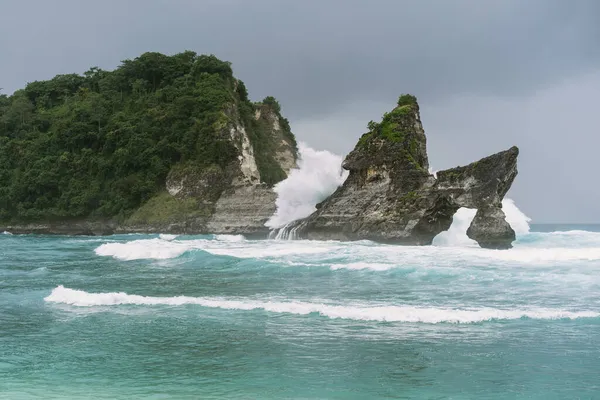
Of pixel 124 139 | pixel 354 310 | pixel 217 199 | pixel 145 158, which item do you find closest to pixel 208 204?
pixel 217 199

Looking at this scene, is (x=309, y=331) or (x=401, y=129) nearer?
(x=309, y=331)

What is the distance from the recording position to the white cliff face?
5394cm

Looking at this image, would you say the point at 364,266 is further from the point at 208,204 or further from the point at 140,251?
the point at 208,204

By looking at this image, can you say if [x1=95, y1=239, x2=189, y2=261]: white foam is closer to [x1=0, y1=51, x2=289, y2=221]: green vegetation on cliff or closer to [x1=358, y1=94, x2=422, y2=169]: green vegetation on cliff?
[x1=358, y1=94, x2=422, y2=169]: green vegetation on cliff

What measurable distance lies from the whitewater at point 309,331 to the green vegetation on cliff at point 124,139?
35.9 meters

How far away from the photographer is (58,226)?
5619 centimetres

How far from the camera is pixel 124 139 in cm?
5766

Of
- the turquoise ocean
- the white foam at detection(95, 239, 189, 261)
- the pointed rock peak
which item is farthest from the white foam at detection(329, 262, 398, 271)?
the pointed rock peak

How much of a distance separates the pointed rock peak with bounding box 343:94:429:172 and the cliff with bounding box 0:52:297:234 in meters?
11.6

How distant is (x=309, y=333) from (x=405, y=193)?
1015 inches

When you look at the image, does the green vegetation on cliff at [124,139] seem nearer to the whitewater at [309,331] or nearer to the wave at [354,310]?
the whitewater at [309,331]

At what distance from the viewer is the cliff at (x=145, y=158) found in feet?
170

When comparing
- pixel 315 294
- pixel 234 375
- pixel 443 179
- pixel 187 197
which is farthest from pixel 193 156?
pixel 234 375

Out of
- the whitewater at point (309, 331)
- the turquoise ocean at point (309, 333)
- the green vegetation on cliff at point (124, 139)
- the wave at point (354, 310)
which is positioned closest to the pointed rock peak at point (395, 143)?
the whitewater at point (309, 331)
